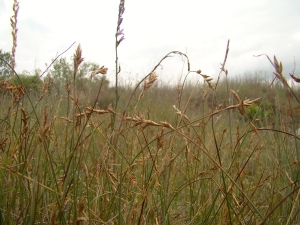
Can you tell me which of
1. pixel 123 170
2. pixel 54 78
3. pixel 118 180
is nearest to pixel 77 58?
pixel 118 180

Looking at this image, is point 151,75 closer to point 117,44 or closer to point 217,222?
point 117,44

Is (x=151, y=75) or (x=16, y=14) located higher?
(x=16, y=14)

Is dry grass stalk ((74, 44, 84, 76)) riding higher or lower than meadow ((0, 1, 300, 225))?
higher

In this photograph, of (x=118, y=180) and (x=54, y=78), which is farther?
(x=54, y=78)

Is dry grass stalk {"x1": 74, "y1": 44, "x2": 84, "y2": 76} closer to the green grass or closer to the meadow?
the meadow

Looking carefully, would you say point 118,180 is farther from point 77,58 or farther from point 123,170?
point 77,58

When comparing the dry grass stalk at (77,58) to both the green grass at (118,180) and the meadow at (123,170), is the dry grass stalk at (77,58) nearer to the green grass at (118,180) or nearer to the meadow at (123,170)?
the meadow at (123,170)

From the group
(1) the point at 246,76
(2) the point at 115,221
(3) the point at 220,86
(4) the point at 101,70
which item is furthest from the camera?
(1) the point at 246,76

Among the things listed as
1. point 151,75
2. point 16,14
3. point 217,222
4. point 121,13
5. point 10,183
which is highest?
point 16,14

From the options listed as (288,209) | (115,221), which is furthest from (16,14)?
(288,209)

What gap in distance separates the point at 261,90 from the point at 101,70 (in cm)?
1043

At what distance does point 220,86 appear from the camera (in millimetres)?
11094

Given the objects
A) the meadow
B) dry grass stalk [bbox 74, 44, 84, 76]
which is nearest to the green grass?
the meadow

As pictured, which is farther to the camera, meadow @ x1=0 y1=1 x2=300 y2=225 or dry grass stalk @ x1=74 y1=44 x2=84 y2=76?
meadow @ x1=0 y1=1 x2=300 y2=225
